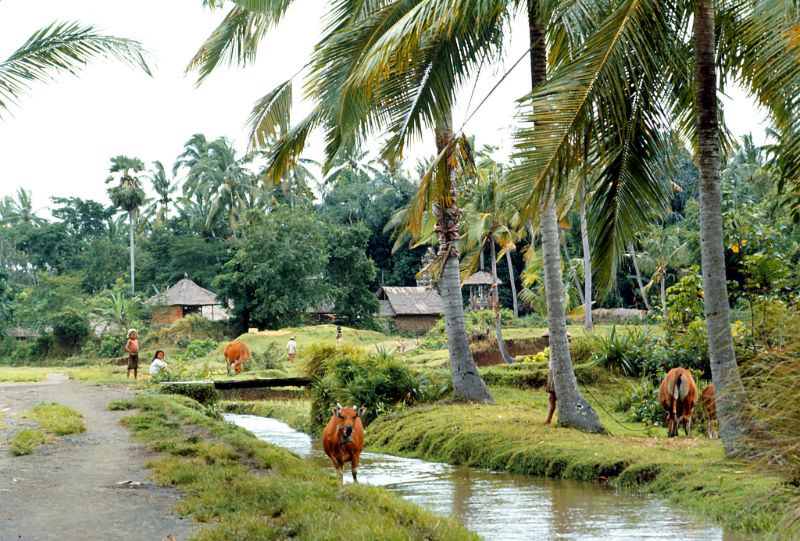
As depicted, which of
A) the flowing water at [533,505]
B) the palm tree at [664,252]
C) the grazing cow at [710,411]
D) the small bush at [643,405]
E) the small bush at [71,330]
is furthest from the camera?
the palm tree at [664,252]

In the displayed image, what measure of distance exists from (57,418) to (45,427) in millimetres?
937

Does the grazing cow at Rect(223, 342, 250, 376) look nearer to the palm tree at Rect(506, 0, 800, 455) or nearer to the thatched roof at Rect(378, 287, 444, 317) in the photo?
the palm tree at Rect(506, 0, 800, 455)

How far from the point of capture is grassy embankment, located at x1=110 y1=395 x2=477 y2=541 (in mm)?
7320

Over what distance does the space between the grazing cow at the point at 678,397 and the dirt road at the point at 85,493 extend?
8.00 metres

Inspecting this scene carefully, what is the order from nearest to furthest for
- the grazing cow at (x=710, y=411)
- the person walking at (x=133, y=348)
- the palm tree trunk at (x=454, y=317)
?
the grazing cow at (x=710, y=411)
the palm tree trunk at (x=454, y=317)
the person walking at (x=133, y=348)

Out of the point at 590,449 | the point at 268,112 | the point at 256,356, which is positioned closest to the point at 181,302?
the point at 256,356

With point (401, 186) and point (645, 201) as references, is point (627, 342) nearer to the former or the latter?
point (645, 201)

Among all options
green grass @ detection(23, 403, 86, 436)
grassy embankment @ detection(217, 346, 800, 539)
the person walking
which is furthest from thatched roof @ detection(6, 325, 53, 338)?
green grass @ detection(23, 403, 86, 436)

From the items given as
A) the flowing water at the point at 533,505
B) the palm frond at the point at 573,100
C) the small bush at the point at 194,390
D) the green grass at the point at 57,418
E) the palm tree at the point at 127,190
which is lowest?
the flowing water at the point at 533,505

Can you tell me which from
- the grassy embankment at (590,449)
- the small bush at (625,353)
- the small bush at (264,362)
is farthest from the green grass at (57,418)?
the small bush at (264,362)

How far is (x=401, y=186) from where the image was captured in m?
65.6

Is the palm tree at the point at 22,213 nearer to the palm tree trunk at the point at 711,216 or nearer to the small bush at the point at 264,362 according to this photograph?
the small bush at the point at 264,362

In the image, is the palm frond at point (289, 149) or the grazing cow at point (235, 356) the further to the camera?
the grazing cow at point (235, 356)

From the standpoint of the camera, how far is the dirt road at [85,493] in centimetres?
726
